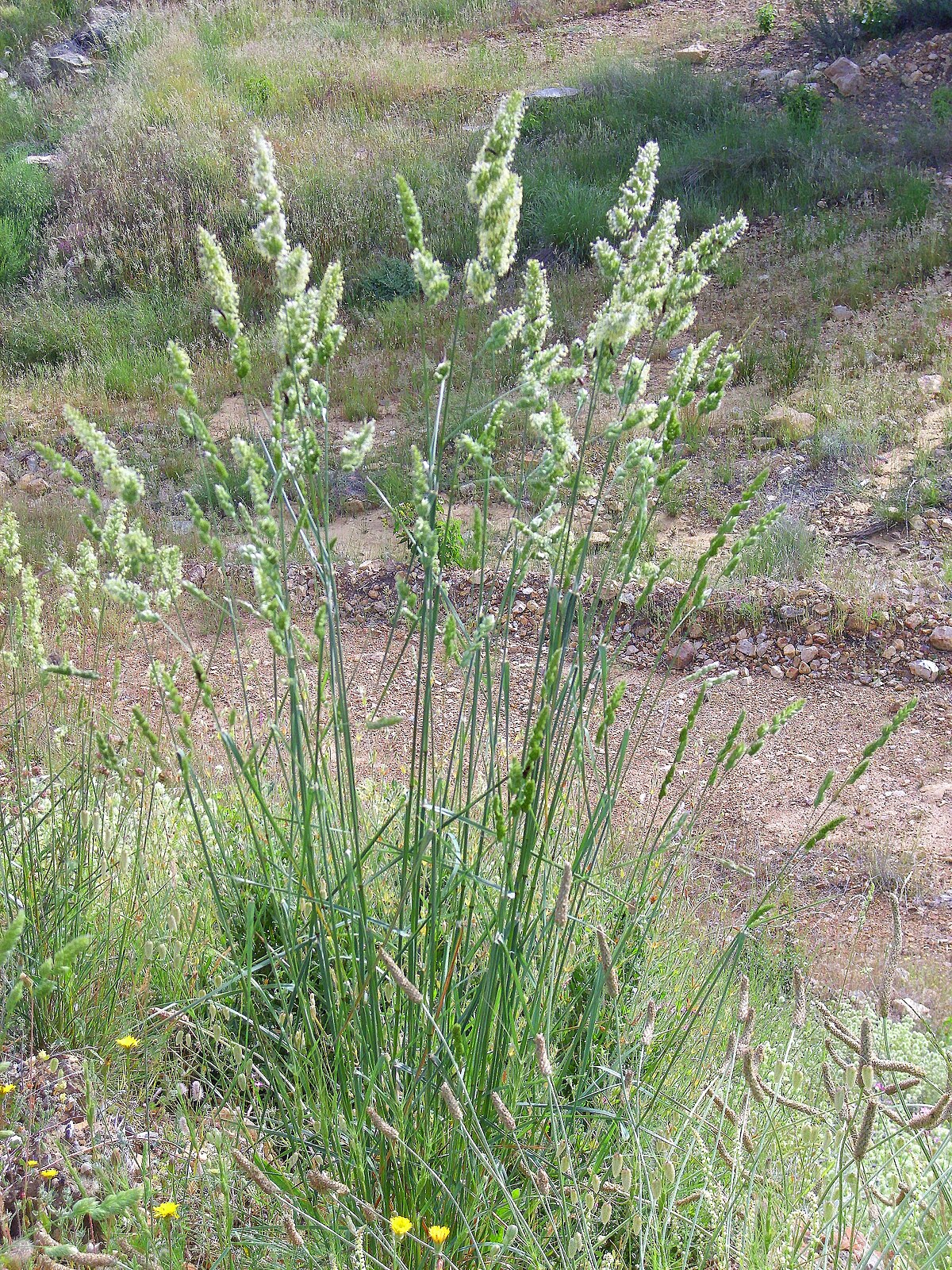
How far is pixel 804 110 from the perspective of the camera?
34.8 ft

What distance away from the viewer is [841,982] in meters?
3.39

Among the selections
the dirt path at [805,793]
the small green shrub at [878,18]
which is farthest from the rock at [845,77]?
the dirt path at [805,793]

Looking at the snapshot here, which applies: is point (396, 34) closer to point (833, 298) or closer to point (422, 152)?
point (422, 152)

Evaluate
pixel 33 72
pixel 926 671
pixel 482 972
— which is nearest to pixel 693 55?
pixel 33 72

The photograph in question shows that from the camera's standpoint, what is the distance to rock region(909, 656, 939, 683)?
5.11 meters

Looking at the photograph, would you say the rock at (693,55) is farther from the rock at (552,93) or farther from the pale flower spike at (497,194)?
the pale flower spike at (497,194)

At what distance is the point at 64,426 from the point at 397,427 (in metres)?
2.72

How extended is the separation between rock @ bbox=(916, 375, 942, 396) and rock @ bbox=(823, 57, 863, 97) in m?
5.91

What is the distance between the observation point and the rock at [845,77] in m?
11.4

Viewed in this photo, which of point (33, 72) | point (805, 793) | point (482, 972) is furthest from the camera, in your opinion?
point (33, 72)

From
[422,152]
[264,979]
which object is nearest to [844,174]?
[422,152]

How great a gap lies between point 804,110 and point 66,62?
10813mm

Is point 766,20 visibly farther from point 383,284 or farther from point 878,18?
point 383,284

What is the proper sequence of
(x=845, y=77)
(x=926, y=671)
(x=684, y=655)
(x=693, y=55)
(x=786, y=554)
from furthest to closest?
1. (x=693, y=55)
2. (x=845, y=77)
3. (x=786, y=554)
4. (x=684, y=655)
5. (x=926, y=671)
